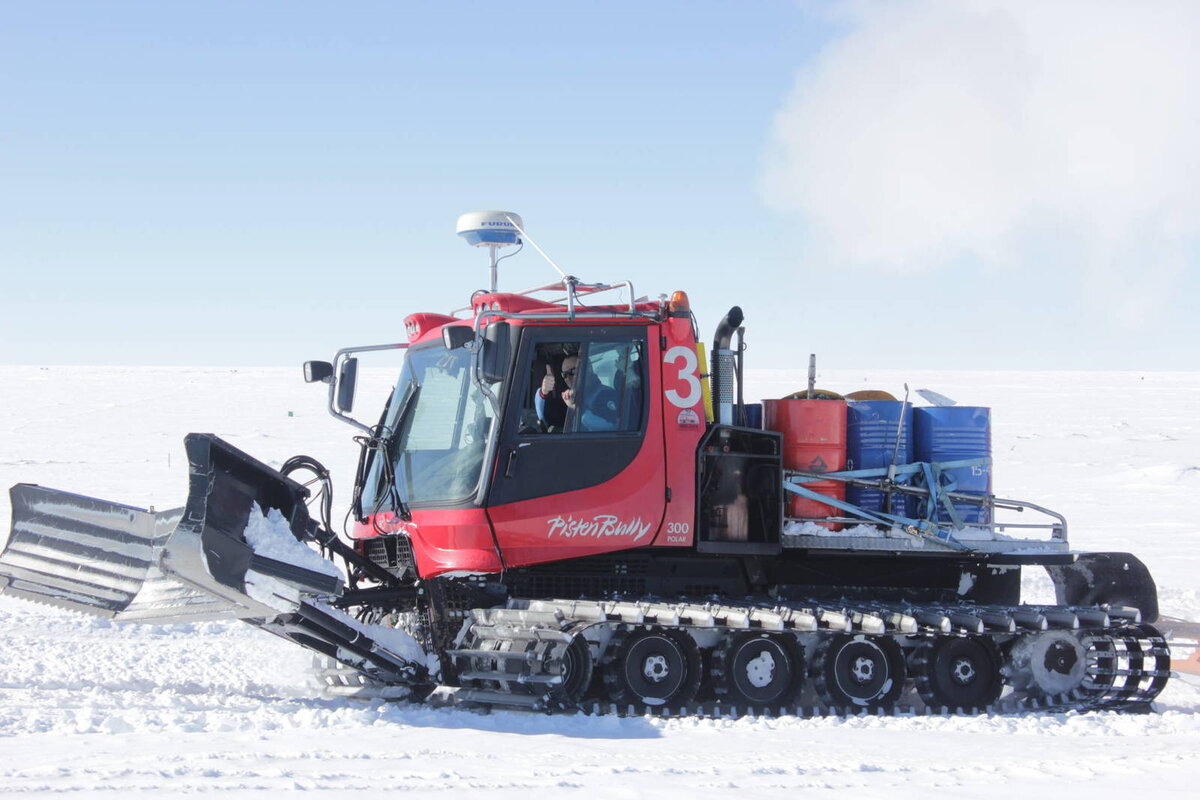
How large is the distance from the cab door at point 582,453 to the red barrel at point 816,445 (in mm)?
1219

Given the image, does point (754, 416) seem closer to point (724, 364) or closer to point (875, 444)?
point (724, 364)

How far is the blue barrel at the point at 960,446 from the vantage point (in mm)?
9047

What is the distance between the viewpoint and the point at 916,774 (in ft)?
20.5

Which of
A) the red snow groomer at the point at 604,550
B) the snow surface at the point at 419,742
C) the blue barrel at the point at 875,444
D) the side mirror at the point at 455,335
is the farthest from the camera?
the blue barrel at the point at 875,444

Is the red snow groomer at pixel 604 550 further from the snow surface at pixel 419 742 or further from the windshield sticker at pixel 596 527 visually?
the snow surface at pixel 419 742

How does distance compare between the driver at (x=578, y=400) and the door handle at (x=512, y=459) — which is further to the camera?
the driver at (x=578, y=400)

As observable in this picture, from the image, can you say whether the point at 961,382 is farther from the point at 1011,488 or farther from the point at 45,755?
the point at 45,755

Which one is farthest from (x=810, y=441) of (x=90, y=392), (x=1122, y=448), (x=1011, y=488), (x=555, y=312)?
(x=90, y=392)

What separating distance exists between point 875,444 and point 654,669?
2.51 m

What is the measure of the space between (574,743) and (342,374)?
3.14 metres

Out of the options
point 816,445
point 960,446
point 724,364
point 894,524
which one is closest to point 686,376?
point 724,364

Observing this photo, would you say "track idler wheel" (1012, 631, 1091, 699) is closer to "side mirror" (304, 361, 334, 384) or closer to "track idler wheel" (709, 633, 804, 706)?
"track idler wheel" (709, 633, 804, 706)

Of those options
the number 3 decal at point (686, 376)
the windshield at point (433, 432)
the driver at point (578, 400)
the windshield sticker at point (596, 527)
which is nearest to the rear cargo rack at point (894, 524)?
the number 3 decal at point (686, 376)

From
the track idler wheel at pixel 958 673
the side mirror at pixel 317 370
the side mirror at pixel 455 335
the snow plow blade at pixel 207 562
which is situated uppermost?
the side mirror at pixel 455 335
